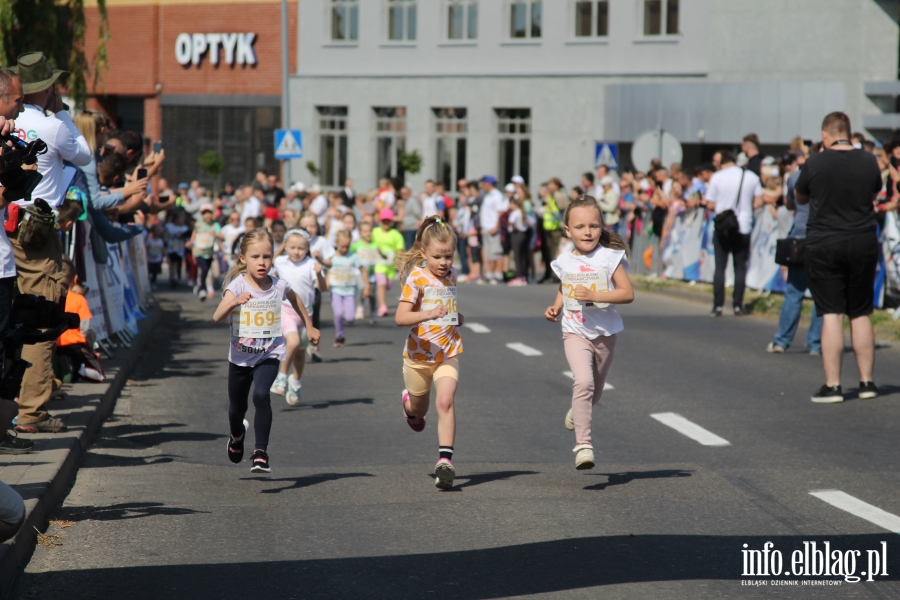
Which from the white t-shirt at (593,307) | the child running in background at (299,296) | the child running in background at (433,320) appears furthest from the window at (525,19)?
the child running in background at (433,320)

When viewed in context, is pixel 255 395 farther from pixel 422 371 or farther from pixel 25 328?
pixel 25 328

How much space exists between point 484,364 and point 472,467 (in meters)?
5.41

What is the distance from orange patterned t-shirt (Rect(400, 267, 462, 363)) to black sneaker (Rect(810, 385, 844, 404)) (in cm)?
399

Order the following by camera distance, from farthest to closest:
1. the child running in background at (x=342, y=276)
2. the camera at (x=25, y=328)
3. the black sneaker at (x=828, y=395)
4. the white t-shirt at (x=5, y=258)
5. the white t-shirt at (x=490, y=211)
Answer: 1. the white t-shirt at (x=490, y=211)
2. the child running in background at (x=342, y=276)
3. the black sneaker at (x=828, y=395)
4. the white t-shirt at (x=5, y=258)
5. the camera at (x=25, y=328)

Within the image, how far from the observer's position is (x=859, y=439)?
8594 mm

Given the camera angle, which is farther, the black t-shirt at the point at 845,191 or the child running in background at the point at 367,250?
the child running in background at the point at 367,250

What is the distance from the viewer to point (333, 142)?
45.8m

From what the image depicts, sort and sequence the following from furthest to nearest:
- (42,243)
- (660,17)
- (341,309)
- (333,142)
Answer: (333,142), (660,17), (341,309), (42,243)

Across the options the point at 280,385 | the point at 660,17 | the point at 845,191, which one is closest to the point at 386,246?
the point at 280,385

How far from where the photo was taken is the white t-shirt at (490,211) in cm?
2755

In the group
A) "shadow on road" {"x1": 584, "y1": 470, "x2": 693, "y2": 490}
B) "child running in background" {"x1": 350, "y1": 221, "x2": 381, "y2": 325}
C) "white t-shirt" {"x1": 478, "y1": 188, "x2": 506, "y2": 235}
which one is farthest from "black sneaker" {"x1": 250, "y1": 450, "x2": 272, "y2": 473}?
"white t-shirt" {"x1": 478, "y1": 188, "x2": 506, "y2": 235}

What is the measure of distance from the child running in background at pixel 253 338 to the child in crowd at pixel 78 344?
8.28 feet

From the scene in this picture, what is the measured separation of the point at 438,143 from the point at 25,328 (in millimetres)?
38500

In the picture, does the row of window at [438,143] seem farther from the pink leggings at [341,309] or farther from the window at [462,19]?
the pink leggings at [341,309]
